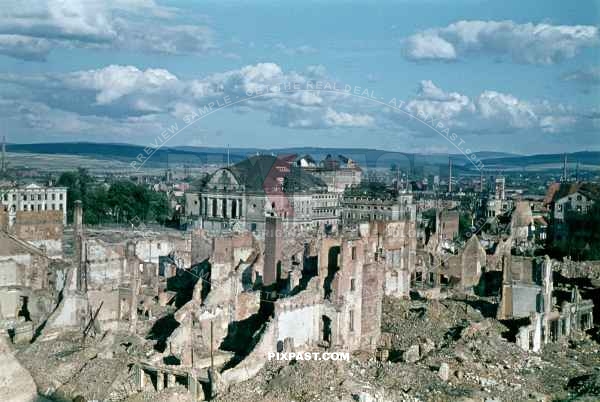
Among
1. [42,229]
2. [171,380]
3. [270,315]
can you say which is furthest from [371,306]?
[42,229]

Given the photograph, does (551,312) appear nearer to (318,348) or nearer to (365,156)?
(318,348)

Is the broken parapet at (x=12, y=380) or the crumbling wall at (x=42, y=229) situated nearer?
the broken parapet at (x=12, y=380)

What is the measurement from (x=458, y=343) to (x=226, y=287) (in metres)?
8.17

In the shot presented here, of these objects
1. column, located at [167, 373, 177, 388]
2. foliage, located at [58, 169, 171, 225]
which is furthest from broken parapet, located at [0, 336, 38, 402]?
foliage, located at [58, 169, 171, 225]

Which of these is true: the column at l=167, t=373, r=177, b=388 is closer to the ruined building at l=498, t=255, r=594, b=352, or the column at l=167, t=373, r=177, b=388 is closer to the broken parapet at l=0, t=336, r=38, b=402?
the broken parapet at l=0, t=336, r=38, b=402

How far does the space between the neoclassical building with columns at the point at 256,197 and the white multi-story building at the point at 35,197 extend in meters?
14.9

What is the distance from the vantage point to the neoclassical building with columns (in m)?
64.6

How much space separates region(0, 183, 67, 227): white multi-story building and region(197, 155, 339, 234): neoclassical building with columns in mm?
14928

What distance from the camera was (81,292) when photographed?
26781 mm

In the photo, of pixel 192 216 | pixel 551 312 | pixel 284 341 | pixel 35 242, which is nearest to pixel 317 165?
pixel 192 216

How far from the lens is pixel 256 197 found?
212 feet

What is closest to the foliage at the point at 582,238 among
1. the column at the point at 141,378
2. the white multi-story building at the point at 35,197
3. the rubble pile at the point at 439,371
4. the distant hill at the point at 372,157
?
the distant hill at the point at 372,157

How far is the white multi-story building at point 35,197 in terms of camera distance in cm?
6956

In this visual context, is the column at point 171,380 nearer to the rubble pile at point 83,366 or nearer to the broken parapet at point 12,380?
the rubble pile at point 83,366
